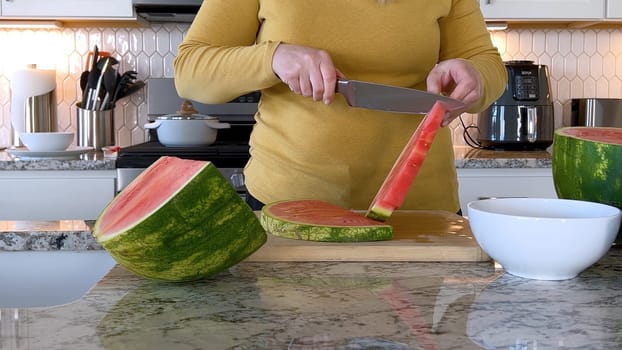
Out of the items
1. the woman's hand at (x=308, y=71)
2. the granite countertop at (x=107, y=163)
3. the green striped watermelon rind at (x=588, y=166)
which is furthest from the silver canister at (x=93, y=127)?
the green striped watermelon rind at (x=588, y=166)

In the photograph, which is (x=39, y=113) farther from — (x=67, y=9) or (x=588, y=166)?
(x=588, y=166)

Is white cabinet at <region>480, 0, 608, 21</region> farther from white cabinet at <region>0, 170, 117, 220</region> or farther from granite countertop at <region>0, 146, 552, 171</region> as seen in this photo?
white cabinet at <region>0, 170, 117, 220</region>

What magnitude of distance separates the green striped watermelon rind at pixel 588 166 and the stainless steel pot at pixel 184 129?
5.25 feet

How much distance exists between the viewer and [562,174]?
95cm

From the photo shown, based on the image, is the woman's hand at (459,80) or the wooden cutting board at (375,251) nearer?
the wooden cutting board at (375,251)

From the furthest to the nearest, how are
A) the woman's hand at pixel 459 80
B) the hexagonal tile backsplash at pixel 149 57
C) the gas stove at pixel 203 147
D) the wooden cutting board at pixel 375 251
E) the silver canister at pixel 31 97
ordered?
the hexagonal tile backsplash at pixel 149 57
the silver canister at pixel 31 97
the gas stove at pixel 203 147
the woman's hand at pixel 459 80
the wooden cutting board at pixel 375 251

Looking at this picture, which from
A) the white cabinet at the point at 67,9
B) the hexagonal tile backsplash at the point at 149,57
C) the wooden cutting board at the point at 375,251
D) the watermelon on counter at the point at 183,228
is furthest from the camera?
the hexagonal tile backsplash at the point at 149,57

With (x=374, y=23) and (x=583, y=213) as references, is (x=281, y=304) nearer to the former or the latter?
(x=583, y=213)

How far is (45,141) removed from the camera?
238cm

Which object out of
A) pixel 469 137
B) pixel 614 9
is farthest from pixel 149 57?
pixel 614 9

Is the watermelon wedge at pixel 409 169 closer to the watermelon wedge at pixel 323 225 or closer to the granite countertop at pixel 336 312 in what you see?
the watermelon wedge at pixel 323 225

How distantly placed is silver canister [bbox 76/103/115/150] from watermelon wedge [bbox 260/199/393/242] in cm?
192

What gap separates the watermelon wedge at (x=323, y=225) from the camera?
92 cm

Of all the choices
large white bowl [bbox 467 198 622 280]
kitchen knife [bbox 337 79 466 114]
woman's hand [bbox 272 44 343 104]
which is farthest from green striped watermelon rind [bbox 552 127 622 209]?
woman's hand [bbox 272 44 343 104]
